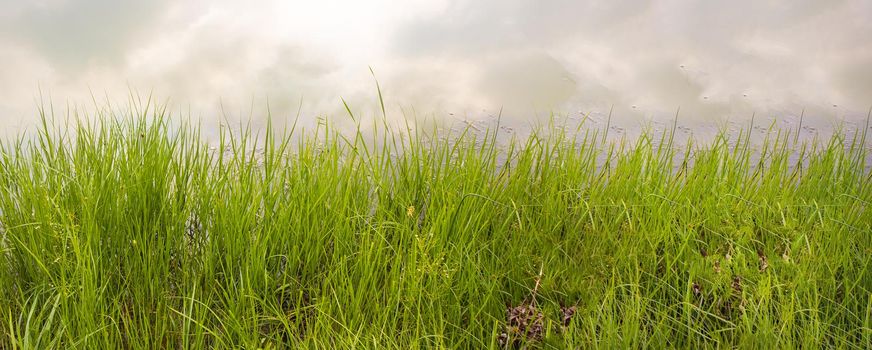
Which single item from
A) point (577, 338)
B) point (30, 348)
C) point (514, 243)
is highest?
point (514, 243)

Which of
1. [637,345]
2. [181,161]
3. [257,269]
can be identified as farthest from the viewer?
[181,161]

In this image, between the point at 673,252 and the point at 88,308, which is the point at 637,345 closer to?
the point at 673,252

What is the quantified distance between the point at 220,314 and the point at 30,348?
0.69m

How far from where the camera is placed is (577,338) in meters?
2.62

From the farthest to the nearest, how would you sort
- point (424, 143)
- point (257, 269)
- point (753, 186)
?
point (753, 186) → point (424, 143) → point (257, 269)

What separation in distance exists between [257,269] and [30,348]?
2.71ft

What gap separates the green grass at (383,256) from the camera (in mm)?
2658

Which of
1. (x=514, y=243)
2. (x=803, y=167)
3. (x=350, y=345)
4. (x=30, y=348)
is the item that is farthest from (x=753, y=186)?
(x=30, y=348)

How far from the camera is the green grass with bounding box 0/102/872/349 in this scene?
266cm

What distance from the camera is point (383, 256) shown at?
3029mm

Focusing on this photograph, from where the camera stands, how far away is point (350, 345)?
102 inches

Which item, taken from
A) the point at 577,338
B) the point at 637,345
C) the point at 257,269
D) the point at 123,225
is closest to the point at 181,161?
the point at 123,225

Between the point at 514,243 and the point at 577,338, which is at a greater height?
the point at 514,243

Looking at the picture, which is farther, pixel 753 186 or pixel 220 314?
pixel 753 186
